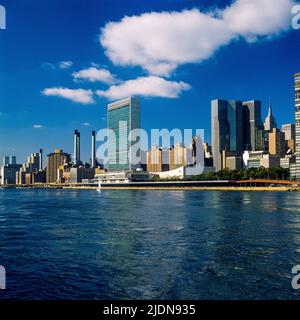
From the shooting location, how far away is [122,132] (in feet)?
603

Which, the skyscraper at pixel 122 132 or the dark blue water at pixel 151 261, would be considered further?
the skyscraper at pixel 122 132

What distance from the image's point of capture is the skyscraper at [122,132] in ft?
589

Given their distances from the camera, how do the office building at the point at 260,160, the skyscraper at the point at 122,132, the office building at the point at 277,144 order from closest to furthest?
the office building at the point at 260,160 < the office building at the point at 277,144 < the skyscraper at the point at 122,132

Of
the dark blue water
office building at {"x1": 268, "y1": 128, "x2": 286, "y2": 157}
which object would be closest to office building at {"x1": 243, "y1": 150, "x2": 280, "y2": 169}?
office building at {"x1": 268, "y1": 128, "x2": 286, "y2": 157}

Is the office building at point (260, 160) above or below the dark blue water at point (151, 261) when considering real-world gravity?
above

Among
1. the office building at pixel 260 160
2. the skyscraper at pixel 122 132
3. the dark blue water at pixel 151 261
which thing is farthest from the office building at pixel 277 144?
the dark blue water at pixel 151 261

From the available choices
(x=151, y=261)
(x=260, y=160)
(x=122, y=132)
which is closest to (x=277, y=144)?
(x=260, y=160)

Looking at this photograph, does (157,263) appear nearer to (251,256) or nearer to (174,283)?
(174,283)

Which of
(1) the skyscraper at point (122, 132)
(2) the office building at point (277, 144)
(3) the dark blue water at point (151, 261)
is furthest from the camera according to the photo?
(1) the skyscraper at point (122, 132)

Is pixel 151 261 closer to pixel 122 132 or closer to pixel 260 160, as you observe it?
pixel 260 160

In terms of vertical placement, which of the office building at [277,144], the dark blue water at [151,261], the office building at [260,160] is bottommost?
the dark blue water at [151,261]

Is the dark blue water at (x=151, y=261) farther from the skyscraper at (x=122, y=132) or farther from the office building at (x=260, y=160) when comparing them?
the skyscraper at (x=122, y=132)

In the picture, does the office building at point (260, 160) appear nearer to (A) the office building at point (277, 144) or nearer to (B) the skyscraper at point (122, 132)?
(A) the office building at point (277, 144)

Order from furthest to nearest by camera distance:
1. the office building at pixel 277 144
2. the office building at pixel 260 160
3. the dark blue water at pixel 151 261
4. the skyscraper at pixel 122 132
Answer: the skyscraper at pixel 122 132
the office building at pixel 277 144
the office building at pixel 260 160
the dark blue water at pixel 151 261
